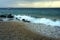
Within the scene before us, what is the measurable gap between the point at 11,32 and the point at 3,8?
166 inches

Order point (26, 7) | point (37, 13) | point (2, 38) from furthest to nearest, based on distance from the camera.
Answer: point (37, 13), point (26, 7), point (2, 38)

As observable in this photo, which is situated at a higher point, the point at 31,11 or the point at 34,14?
the point at 31,11

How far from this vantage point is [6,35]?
6.98 meters

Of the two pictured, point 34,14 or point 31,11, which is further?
point 31,11

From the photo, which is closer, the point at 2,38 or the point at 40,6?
the point at 2,38

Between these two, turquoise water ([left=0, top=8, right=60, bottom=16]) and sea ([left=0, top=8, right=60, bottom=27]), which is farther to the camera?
turquoise water ([left=0, top=8, right=60, bottom=16])

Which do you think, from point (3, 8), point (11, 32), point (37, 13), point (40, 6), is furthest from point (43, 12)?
point (11, 32)

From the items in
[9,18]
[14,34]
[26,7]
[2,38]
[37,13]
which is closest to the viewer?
[2,38]

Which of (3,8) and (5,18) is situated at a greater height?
(3,8)

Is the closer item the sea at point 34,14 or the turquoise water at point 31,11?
the sea at point 34,14

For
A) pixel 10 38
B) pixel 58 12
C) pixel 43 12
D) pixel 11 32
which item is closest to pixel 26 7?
pixel 43 12

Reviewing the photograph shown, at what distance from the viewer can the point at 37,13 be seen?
13375mm

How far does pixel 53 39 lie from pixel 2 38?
7.27ft

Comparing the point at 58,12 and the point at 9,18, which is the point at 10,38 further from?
the point at 58,12
